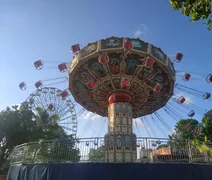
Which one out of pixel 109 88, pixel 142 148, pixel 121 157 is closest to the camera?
pixel 142 148

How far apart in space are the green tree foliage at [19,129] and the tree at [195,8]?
22.9 metres

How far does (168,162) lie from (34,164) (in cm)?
701

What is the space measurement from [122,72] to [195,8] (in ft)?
31.5

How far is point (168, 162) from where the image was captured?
31.4 ft

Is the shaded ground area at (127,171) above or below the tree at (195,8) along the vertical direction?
below

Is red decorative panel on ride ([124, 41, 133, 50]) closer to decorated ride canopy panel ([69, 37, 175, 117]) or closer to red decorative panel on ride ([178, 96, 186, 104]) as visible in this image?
decorated ride canopy panel ([69, 37, 175, 117])

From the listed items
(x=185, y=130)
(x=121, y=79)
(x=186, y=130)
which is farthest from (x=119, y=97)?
(x=185, y=130)

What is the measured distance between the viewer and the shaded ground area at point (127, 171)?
30.6ft

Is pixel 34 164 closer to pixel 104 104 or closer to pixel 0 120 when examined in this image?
pixel 104 104

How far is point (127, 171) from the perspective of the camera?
368 inches

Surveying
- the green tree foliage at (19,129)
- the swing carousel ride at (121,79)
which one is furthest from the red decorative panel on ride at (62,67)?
the green tree foliage at (19,129)

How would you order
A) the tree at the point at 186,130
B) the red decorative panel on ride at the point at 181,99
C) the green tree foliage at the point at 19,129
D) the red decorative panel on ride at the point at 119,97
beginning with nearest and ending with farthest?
the red decorative panel on ride at the point at 119,97, the red decorative panel on ride at the point at 181,99, the green tree foliage at the point at 19,129, the tree at the point at 186,130

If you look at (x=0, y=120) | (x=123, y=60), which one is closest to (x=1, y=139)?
(x=0, y=120)

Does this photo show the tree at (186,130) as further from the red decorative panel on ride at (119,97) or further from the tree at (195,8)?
the tree at (195,8)
